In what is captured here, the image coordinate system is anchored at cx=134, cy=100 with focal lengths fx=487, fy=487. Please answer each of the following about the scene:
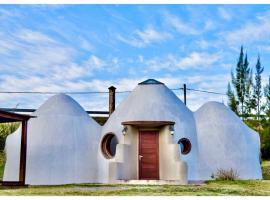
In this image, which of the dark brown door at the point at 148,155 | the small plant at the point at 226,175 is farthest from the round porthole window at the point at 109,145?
the small plant at the point at 226,175

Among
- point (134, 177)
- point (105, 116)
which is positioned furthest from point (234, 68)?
point (134, 177)

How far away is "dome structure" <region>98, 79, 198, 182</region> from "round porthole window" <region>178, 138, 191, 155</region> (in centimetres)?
11

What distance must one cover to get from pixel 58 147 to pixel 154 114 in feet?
11.2

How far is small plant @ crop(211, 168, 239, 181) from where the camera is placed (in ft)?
52.2

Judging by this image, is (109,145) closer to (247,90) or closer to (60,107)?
(60,107)

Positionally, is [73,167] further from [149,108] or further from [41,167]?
[149,108]

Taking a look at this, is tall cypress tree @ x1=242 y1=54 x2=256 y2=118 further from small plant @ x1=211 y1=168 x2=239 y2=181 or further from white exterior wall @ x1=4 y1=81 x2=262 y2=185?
small plant @ x1=211 y1=168 x2=239 y2=181

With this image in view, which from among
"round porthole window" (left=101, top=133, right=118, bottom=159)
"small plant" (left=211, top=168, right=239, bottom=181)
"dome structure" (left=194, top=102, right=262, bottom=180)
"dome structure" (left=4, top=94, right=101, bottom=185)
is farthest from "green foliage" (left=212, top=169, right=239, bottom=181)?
"dome structure" (left=4, top=94, right=101, bottom=185)

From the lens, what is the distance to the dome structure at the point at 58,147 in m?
16.1

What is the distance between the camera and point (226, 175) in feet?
52.7

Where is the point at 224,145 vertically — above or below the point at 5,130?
below

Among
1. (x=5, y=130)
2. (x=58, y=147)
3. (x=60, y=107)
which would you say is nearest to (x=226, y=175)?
(x=58, y=147)

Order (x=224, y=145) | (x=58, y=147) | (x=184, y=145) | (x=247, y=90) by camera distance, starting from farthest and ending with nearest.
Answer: (x=247, y=90) < (x=224, y=145) < (x=184, y=145) < (x=58, y=147)

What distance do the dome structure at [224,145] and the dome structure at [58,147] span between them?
12.2 feet
